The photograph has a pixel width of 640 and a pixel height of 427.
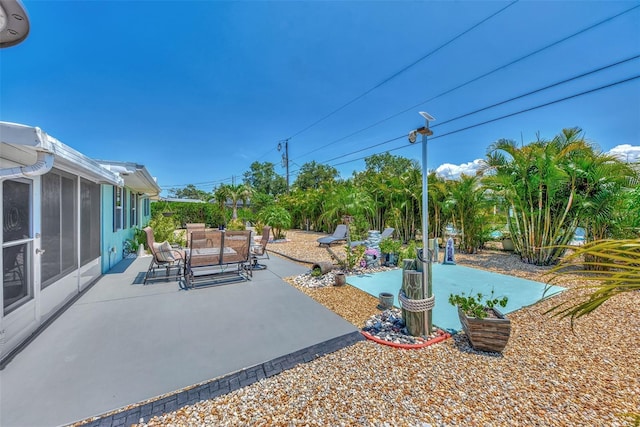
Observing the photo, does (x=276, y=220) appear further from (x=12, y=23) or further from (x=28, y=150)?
(x=12, y=23)

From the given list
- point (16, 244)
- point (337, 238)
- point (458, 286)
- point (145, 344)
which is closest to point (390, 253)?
point (458, 286)

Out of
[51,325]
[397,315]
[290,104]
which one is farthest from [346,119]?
[51,325]

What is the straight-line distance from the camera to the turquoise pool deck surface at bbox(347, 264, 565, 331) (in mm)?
4184

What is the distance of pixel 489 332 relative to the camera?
2949mm

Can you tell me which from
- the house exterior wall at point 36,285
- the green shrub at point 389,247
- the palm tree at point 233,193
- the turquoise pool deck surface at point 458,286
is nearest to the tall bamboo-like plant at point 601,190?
the turquoise pool deck surface at point 458,286

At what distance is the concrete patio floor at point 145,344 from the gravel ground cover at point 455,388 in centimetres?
35

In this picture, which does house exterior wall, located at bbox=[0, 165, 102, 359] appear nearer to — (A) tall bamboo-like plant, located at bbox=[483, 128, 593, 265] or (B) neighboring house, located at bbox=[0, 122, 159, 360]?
(B) neighboring house, located at bbox=[0, 122, 159, 360]

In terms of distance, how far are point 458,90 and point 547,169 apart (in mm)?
5050

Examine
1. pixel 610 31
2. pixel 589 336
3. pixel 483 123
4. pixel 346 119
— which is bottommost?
pixel 589 336

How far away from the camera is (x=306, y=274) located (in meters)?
6.17

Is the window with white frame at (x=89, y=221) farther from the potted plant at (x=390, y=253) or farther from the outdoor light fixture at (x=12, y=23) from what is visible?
the potted plant at (x=390, y=253)

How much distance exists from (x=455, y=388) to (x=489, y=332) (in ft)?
3.00

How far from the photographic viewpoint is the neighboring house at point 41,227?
8.39 ft

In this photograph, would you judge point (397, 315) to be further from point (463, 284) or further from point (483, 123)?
point (483, 123)
